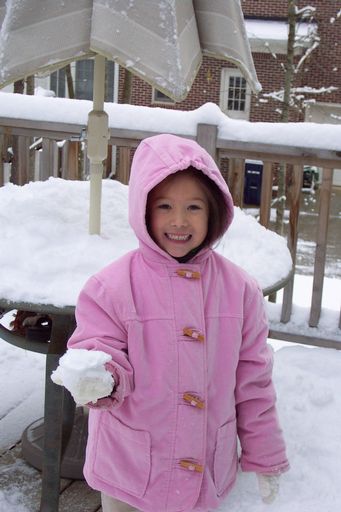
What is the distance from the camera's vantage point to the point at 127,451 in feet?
5.84

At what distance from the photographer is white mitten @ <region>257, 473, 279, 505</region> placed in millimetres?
1875

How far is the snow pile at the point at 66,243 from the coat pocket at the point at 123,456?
18.4 inches

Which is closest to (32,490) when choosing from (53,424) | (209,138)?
(53,424)

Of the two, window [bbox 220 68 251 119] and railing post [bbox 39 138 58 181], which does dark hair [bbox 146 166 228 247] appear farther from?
window [bbox 220 68 251 119]

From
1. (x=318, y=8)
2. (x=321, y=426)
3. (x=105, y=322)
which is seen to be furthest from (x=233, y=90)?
(x=105, y=322)

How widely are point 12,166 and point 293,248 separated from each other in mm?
1873

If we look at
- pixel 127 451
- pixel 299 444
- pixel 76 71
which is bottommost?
pixel 299 444

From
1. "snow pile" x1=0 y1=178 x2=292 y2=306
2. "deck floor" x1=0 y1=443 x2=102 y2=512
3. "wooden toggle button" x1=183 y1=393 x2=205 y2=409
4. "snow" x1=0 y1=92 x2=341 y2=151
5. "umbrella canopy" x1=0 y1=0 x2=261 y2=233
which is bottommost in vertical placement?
"deck floor" x1=0 y1=443 x2=102 y2=512

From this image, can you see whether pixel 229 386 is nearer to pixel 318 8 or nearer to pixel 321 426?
pixel 321 426

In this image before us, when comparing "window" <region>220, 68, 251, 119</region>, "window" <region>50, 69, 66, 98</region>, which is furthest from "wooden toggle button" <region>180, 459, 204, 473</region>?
"window" <region>50, 69, 66, 98</region>

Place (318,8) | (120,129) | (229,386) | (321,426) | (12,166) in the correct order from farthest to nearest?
(318,8)
(12,166)
(120,129)
(321,426)
(229,386)

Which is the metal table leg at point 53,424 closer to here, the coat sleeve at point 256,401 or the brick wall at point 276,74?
the coat sleeve at point 256,401

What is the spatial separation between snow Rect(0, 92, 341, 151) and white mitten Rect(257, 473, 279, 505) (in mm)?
2390

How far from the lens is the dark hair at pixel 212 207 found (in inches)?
71.8
